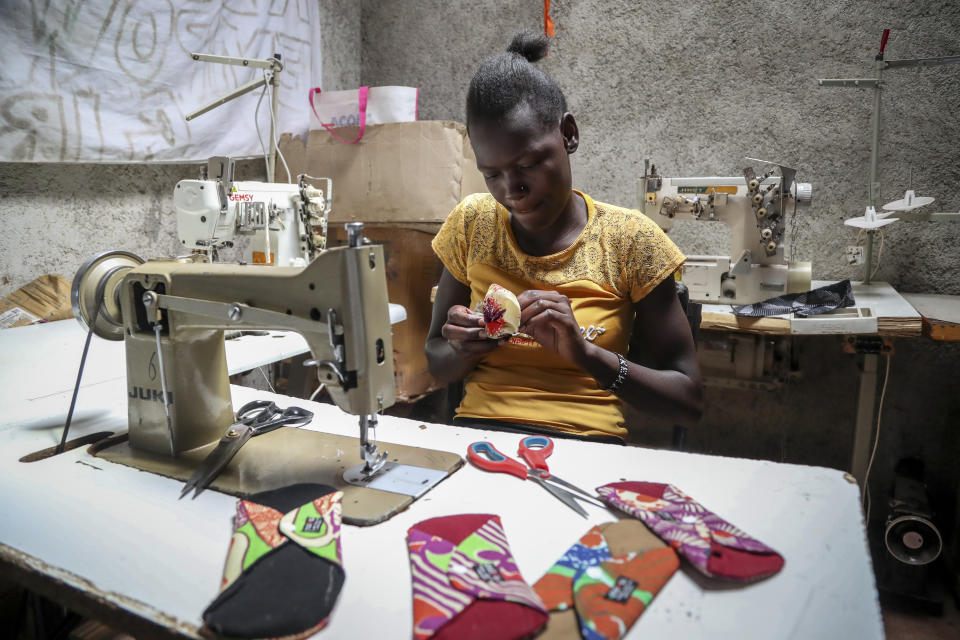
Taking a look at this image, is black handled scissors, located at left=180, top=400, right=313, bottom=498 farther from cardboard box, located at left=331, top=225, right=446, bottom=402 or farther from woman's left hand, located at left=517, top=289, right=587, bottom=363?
cardboard box, located at left=331, top=225, right=446, bottom=402

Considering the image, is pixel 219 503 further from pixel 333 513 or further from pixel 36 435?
pixel 36 435

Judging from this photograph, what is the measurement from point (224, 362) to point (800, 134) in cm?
264

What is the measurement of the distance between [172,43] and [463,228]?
179cm

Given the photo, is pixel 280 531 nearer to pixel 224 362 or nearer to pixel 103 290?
pixel 224 362

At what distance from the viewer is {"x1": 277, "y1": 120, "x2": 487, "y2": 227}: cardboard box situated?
268cm

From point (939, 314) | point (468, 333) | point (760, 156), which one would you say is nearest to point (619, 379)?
point (468, 333)

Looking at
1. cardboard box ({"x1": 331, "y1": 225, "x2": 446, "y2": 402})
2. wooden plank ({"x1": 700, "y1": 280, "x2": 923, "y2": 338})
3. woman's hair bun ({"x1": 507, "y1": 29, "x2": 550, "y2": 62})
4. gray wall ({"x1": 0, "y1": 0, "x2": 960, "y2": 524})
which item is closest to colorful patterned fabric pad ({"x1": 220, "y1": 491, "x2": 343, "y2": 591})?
woman's hair bun ({"x1": 507, "y1": 29, "x2": 550, "y2": 62})

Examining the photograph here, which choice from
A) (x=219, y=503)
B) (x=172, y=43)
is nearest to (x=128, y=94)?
(x=172, y=43)

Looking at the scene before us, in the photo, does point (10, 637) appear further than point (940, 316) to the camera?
No

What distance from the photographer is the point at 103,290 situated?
1.09 m

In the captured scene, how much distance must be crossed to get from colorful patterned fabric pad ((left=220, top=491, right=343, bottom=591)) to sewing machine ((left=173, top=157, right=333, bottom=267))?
4.82 ft

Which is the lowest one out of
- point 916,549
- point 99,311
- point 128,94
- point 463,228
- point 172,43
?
point 916,549

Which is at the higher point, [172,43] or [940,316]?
[172,43]

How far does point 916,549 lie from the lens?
2.13m
